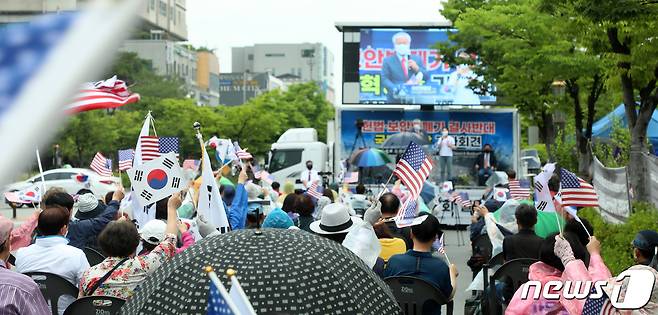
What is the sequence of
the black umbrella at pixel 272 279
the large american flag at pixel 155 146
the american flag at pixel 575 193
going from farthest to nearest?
the large american flag at pixel 155 146, the american flag at pixel 575 193, the black umbrella at pixel 272 279

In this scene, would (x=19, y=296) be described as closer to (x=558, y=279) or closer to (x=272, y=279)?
(x=272, y=279)

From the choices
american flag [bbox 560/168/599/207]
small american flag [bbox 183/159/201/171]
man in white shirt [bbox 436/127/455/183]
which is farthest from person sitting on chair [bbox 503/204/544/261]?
man in white shirt [bbox 436/127/455/183]

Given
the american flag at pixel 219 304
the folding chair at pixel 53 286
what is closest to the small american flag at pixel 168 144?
the folding chair at pixel 53 286

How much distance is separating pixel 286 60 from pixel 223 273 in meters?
182

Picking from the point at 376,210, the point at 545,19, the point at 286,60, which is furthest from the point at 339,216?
the point at 286,60

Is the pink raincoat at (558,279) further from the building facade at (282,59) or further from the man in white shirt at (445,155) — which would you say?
the building facade at (282,59)

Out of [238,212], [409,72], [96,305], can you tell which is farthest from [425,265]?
[409,72]

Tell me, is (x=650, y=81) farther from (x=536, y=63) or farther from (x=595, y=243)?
(x=595, y=243)

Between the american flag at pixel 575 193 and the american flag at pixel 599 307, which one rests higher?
the american flag at pixel 575 193

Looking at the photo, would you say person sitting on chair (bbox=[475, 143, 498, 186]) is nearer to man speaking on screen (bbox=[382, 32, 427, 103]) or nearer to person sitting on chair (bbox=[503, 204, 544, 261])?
man speaking on screen (bbox=[382, 32, 427, 103])

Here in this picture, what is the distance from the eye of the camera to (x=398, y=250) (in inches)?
297

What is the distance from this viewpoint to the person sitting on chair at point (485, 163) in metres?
25.3

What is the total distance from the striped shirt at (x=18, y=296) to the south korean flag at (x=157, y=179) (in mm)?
3801

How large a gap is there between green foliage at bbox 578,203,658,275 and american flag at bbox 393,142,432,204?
7.06ft
